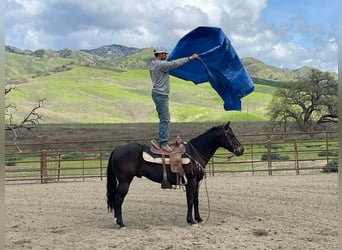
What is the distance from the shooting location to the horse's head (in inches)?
242

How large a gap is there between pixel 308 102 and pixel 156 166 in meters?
30.2

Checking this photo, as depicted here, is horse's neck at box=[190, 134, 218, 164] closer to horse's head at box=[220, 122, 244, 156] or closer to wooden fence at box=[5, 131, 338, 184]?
horse's head at box=[220, 122, 244, 156]

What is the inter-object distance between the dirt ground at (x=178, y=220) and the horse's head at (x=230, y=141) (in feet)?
3.40

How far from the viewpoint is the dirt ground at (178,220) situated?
16.3ft

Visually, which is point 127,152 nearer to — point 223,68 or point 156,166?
point 156,166

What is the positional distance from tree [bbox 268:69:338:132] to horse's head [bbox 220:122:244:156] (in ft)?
86.7

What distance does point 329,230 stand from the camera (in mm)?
5430

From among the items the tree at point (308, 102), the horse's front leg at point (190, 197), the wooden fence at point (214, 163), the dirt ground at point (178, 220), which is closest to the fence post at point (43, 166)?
the wooden fence at point (214, 163)

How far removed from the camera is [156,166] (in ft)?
19.2

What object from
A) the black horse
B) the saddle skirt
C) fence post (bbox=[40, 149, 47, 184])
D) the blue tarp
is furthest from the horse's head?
fence post (bbox=[40, 149, 47, 184])

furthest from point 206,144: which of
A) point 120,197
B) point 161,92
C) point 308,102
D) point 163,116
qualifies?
point 308,102

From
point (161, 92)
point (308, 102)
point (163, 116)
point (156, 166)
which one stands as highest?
point (308, 102)

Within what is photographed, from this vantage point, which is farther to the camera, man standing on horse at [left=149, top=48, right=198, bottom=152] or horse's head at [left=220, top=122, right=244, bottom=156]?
horse's head at [left=220, top=122, right=244, bottom=156]

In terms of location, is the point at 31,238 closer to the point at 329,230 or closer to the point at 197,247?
the point at 197,247
